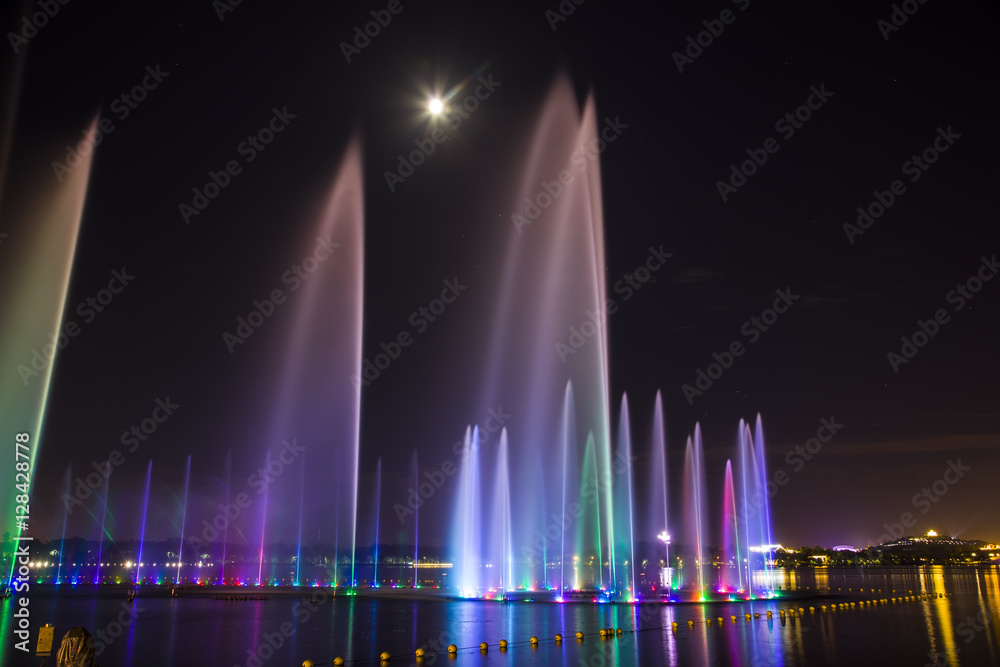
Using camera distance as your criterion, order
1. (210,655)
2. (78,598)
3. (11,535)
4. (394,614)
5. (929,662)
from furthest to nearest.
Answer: (78,598) < (11,535) < (394,614) < (210,655) < (929,662)

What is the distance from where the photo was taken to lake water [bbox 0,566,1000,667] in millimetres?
17500

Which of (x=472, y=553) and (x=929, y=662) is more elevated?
(x=472, y=553)

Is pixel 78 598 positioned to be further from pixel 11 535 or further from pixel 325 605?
pixel 325 605

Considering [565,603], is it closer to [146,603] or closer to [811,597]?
[811,597]

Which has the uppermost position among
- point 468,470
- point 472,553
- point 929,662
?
point 468,470

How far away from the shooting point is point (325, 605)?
115 feet

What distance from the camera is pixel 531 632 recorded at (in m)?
22.4

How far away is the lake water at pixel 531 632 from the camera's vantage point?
17500 millimetres

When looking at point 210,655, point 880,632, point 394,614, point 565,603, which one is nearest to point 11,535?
point 394,614

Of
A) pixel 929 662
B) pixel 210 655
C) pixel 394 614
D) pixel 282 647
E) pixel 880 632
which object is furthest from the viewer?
pixel 394 614

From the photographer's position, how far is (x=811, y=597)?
123 feet

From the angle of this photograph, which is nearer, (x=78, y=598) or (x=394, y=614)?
(x=394, y=614)

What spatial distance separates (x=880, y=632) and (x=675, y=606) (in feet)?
33.5

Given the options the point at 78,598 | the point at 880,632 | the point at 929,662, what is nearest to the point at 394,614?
the point at 880,632
